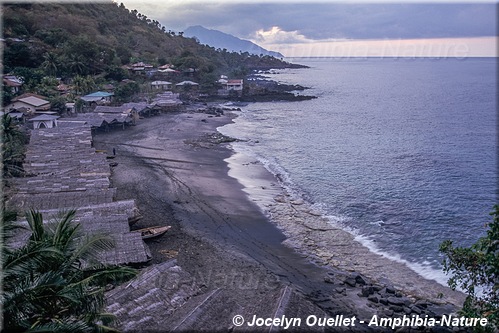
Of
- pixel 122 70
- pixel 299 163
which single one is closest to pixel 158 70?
pixel 122 70

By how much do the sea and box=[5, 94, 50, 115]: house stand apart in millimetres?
19244

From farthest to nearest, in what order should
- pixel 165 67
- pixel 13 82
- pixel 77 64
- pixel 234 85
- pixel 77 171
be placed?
pixel 165 67 < pixel 234 85 < pixel 77 64 < pixel 13 82 < pixel 77 171

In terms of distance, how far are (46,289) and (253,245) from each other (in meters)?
12.2

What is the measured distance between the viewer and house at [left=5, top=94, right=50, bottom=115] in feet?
128

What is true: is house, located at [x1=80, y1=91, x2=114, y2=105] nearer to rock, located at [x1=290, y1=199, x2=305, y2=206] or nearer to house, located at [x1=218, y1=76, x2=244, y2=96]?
house, located at [x1=218, y1=76, x2=244, y2=96]

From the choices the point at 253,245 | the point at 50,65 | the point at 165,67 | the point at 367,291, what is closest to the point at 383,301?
the point at 367,291

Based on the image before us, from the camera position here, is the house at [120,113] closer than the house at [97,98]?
Yes

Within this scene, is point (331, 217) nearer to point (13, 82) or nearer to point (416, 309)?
point (416, 309)

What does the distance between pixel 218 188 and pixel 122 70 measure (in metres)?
45.9

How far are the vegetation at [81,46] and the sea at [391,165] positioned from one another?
2326 cm

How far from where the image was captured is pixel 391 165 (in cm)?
3244

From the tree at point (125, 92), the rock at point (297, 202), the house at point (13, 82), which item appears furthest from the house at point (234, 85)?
the rock at point (297, 202)

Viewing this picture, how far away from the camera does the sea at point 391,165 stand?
2023cm

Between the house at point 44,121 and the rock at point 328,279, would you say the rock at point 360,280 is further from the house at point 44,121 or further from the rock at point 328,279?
the house at point 44,121
